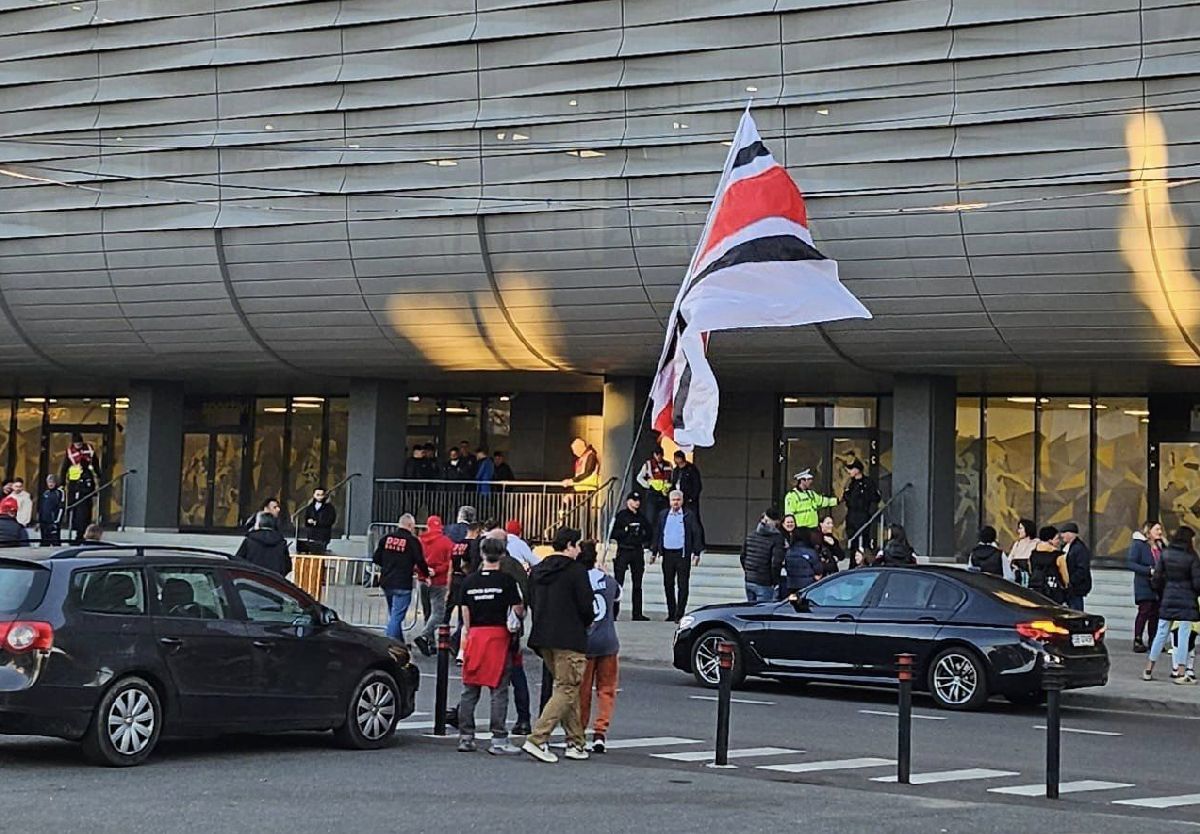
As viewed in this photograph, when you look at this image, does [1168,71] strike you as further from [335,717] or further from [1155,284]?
[335,717]

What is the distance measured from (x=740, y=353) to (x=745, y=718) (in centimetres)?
1547

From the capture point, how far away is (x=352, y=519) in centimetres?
3666

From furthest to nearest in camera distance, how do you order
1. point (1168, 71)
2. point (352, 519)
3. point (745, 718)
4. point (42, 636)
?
point (352, 519), point (1168, 71), point (745, 718), point (42, 636)

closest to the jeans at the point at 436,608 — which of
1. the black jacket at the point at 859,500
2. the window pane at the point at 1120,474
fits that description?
the black jacket at the point at 859,500

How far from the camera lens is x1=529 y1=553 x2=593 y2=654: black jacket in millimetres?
12664

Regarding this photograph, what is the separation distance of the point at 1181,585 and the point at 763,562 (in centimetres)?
525

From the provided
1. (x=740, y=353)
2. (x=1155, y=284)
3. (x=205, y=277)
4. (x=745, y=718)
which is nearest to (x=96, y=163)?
(x=205, y=277)

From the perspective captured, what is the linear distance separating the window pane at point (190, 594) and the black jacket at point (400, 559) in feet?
25.8

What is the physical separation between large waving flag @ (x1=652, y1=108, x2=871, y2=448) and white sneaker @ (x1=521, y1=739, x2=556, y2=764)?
119 inches

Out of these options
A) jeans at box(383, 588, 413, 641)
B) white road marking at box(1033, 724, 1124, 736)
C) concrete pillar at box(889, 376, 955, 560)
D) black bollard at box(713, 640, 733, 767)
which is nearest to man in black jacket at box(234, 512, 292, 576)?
jeans at box(383, 588, 413, 641)

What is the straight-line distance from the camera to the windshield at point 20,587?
445 inches

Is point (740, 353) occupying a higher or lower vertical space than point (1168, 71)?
lower

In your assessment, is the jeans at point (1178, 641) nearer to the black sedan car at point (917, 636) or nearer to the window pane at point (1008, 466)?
the black sedan car at point (917, 636)

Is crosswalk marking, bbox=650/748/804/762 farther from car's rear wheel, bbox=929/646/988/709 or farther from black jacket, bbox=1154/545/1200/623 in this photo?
black jacket, bbox=1154/545/1200/623
